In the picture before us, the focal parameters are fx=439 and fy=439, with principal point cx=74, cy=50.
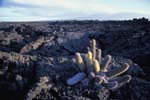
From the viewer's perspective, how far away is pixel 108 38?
1399 cm

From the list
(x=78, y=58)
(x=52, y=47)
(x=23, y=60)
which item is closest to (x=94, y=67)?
(x=78, y=58)

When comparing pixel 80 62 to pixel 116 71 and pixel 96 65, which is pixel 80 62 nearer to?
pixel 96 65

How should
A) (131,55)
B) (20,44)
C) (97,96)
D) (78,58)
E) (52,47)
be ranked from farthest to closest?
(20,44) → (52,47) → (131,55) → (78,58) → (97,96)

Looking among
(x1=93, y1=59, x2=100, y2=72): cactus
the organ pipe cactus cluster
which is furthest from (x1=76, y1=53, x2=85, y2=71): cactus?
(x1=93, y1=59, x2=100, y2=72): cactus

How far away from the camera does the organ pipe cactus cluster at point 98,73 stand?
7.29m

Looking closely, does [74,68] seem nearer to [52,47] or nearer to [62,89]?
[62,89]

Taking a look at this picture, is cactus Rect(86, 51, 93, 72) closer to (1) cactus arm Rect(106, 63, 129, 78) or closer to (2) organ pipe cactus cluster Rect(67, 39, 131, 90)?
(2) organ pipe cactus cluster Rect(67, 39, 131, 90)

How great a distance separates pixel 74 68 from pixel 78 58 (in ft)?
1.15

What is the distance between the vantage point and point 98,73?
25.1ft

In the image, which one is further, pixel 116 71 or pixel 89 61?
pixel 89 61

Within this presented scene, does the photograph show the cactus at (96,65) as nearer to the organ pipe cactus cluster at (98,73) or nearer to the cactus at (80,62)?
the organ pipe cactus cluster at (98,73)

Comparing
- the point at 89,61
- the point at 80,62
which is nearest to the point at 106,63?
the point at 89,61

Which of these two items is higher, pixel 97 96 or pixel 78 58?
pixel 78 58

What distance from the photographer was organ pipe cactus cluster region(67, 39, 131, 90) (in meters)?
7.29
